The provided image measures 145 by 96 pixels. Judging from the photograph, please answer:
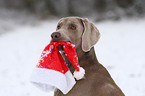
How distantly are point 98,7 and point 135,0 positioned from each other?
2.99 meters

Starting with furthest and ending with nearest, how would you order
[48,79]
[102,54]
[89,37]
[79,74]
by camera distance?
[102,54] < [89,37] < [79,74] < [48,79]

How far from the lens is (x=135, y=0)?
14.2 metres

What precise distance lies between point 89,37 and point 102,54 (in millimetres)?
5740

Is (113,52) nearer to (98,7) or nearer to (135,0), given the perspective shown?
(135,0)

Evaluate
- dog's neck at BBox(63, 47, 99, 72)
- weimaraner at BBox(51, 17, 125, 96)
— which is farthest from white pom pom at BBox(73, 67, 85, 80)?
dog's neck at BBox(63, 47, 99, 72)

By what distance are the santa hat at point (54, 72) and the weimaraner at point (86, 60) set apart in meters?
0.12

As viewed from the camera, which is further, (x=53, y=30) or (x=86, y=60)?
(x=53, y=30)

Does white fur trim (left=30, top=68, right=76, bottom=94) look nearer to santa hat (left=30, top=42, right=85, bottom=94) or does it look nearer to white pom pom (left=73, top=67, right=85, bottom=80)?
santa hat (left=30, top=42, right=85, bottom=94)

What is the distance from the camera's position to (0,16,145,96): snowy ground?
5.63 meters

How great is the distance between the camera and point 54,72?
7.22 ft

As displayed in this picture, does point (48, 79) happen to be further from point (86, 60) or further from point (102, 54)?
point (102, 54)

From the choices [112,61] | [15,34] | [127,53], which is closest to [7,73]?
[112,61]

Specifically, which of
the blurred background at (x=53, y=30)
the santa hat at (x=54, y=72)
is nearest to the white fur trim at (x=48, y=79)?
the santa hat at (x=54, y=72)

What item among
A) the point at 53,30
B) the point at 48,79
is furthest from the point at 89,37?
the point at 53,30
